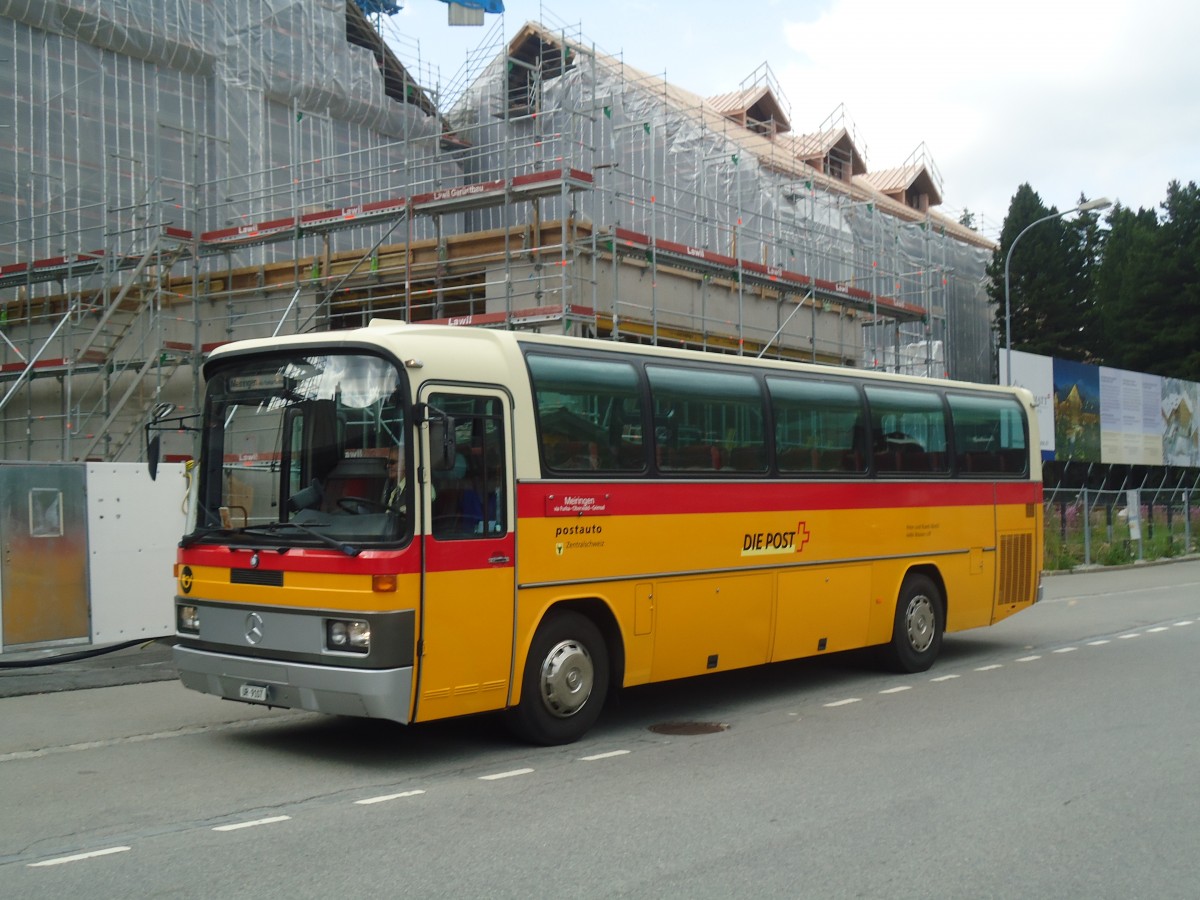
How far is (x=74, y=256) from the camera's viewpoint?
24.5m

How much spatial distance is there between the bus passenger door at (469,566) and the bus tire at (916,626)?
541 cm

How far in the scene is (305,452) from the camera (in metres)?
8.41

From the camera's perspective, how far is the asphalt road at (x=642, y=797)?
5.68 meters

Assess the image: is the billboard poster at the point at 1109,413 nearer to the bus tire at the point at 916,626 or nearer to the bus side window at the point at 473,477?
the bus tire at the point at 916,626

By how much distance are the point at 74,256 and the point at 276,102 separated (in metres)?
7.24

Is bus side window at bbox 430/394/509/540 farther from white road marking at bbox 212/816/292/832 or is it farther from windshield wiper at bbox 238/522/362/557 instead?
white road marking at bbox 212/816/292/832

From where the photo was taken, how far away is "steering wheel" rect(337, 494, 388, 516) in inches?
314

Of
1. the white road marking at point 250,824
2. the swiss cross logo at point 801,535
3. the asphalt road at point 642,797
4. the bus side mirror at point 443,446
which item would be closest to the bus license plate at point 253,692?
the asphalt road at point 642,797

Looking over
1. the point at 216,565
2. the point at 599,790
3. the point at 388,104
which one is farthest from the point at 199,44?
the point at 599,790

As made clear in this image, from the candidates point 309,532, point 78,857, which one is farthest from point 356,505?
Answer: point 78,857

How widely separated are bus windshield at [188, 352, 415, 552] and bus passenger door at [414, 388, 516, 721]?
259 mm

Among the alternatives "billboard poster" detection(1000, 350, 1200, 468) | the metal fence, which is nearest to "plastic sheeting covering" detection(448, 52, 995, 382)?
"billboard poster" detection(1000, 350, 1200, 468)

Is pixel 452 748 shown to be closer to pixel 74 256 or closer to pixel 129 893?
pixel 129 893

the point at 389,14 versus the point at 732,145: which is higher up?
the point at 389,14
